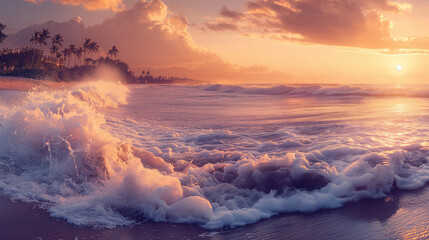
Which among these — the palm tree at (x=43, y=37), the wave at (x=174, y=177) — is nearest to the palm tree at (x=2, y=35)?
the palm tree at (x=43, y=37)

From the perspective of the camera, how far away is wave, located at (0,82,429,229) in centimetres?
393

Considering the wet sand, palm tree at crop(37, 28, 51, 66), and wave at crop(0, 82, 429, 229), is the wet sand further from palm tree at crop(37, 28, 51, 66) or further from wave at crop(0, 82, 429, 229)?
palm tree at crop(37, 28, 51, 66)

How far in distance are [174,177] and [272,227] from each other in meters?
1.66

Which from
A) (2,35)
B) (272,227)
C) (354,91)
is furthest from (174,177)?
(2,35)

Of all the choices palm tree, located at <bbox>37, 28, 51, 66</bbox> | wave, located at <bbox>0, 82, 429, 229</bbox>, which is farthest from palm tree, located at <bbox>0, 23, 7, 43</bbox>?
wave, located at <bbox>0, 82, 429, 229</bbox>

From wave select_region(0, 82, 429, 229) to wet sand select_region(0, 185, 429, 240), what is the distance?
0.15 m

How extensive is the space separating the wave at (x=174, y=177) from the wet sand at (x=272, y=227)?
148mm

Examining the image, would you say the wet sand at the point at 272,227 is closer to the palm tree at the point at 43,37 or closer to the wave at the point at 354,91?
the wave at the point at 354,91

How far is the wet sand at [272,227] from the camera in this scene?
3408 millimetres

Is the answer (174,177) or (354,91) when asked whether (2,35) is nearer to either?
(354,91)

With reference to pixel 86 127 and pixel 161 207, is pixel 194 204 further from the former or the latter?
pixel 86 127

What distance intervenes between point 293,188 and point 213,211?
51.8 inches

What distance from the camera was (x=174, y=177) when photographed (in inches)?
189

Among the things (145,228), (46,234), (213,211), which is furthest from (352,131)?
(46,234)
